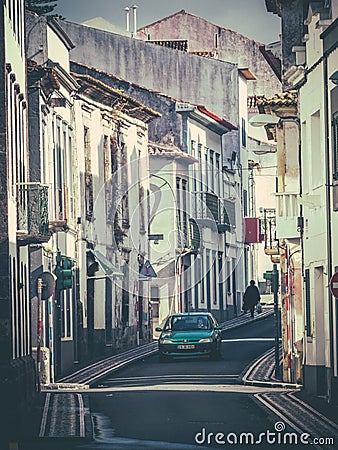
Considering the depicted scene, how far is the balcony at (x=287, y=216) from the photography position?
97.1 ft

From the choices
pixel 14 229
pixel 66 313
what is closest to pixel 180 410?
pixel 14 229

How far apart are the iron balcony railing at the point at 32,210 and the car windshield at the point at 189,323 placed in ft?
37.1

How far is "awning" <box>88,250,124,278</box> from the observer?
4188 cm

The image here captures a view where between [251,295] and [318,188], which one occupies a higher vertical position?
[318,188]

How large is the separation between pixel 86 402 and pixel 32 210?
161 inches

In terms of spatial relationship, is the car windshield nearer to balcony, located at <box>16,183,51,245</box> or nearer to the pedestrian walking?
balcony, located at <box>16,183,51,245</box>

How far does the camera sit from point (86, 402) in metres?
25.4

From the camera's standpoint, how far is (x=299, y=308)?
100 feet

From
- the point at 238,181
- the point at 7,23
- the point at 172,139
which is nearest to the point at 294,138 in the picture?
→ the point at 7,23

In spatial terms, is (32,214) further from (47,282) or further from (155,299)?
(155,299)

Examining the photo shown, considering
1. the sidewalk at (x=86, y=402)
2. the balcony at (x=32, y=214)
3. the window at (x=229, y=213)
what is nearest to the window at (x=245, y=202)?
the window at (x=229, y=213)

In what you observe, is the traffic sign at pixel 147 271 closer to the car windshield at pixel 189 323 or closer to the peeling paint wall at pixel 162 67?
the car windshield at pixel 189 323

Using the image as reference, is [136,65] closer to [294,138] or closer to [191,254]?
[191,254]

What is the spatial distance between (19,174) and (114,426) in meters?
8.15
